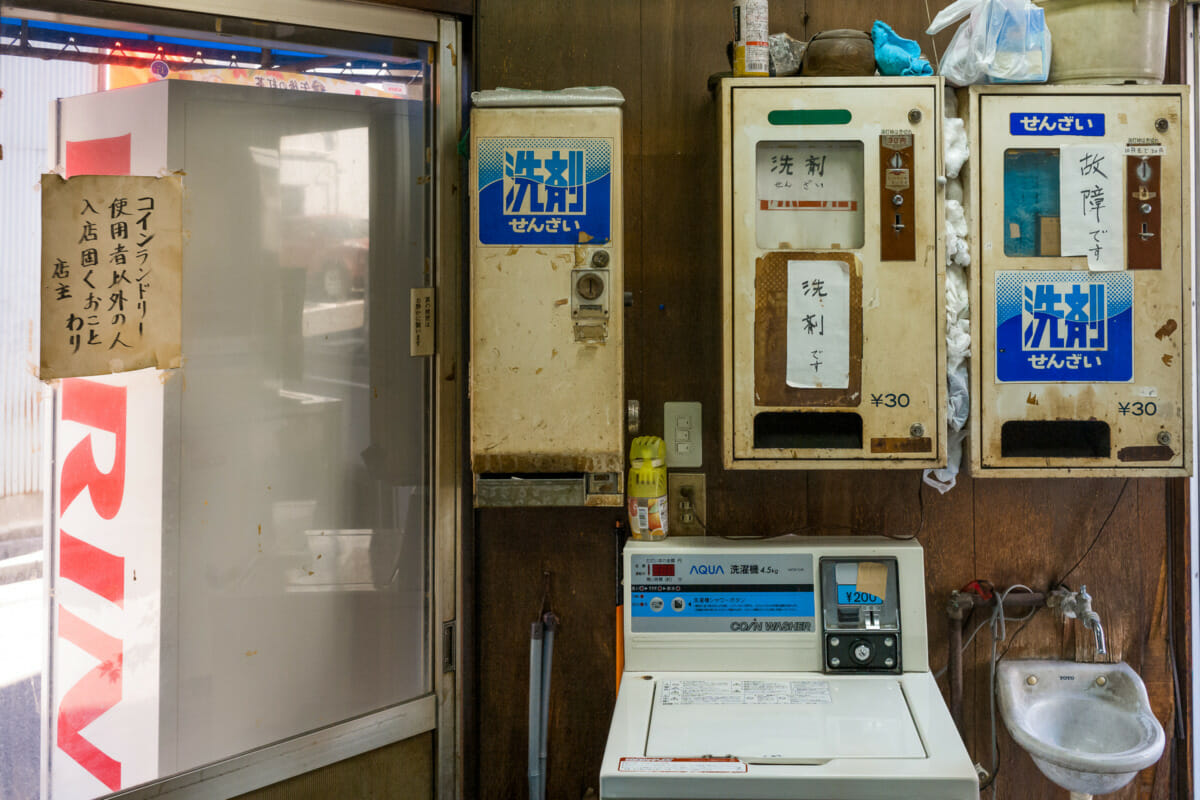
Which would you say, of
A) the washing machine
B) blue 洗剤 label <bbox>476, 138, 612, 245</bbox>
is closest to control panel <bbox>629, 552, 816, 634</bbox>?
the washing machine

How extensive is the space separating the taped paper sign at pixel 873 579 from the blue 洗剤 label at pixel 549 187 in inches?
35.4

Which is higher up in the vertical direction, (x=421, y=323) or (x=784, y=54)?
(x=784, y=54)

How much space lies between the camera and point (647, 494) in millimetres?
1828

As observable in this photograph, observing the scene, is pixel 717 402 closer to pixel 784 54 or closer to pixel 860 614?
pixel 860 614

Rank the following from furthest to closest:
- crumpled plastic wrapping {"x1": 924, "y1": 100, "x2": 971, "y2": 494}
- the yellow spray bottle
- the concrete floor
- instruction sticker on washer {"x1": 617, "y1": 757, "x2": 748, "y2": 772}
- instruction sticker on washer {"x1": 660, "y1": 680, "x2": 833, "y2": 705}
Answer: the yellow spray bottle → crumpled plastic wrapping {"x1": 924, "y1": 100, "x2": 971, "y2": 494} → instruction sticker on washer {"x1": 660, "y1": 680, "x2": 833, "y2": 705} → the concrete floor → instruction sticker on washer {"x1": 617, "y1": 757, "x2": 748, "y2": 772}

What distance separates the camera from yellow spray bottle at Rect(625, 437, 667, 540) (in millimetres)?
1829

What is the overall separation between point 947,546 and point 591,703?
3.19 ft

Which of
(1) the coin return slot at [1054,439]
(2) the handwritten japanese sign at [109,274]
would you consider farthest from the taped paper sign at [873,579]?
(2) the handwritten japanese sign at [109,274]

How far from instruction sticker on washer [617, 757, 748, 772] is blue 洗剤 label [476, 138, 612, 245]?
3.26ft

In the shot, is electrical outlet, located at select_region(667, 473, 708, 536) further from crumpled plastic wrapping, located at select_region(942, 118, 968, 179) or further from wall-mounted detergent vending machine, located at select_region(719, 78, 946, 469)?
crumpled plastic wrapping, located at select_region(942, 118, 968, 179)

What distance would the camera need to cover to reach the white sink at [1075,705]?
1.85m

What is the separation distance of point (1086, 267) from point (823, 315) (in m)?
0.55

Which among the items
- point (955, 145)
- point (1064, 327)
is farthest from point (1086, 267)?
point (955, 145)

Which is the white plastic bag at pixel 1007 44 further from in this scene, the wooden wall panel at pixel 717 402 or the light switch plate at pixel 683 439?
the light switch plate at pixel 683 439
